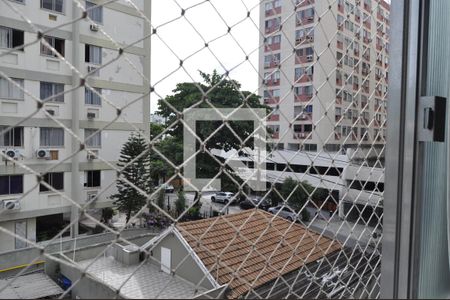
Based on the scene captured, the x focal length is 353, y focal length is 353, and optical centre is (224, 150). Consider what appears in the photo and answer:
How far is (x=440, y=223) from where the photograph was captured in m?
0.49

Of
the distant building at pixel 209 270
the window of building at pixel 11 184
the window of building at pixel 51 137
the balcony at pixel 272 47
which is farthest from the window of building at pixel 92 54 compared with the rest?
the balcony at pixel 272 47

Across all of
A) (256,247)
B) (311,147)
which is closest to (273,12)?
(311,147)

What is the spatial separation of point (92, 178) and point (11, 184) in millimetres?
795

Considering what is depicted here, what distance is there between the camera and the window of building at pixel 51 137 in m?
3.33

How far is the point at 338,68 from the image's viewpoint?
2.23ft

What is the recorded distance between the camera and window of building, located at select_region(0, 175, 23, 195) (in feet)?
11.1

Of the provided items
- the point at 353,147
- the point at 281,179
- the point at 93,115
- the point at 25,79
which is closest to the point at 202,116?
the point at 281,179

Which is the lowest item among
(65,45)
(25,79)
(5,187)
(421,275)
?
(5,187)

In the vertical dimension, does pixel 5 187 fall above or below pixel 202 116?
below

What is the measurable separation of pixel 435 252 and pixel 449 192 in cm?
9

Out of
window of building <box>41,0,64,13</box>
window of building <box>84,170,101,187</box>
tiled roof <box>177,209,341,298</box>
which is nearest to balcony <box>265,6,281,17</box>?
tiled roof <box>177,209,341,298</box>

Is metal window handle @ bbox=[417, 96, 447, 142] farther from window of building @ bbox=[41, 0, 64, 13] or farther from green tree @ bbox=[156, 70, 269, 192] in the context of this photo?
window of building @ bbox=[41, 0, 64, 13]

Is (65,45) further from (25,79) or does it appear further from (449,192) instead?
(449,192)

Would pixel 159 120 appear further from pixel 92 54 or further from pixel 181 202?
pixel 92 54
